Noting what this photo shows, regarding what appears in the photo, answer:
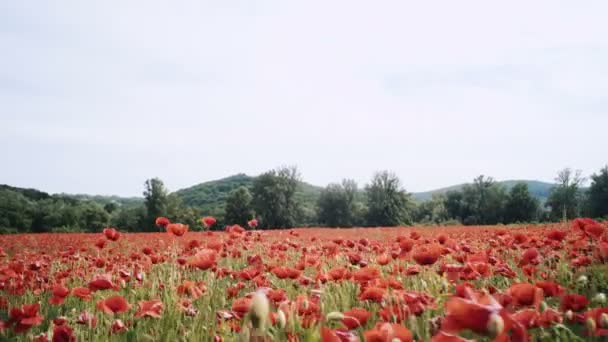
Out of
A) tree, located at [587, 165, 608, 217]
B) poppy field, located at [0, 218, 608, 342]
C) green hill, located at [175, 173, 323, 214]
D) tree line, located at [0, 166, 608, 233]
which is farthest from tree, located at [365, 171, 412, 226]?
green hill, located at [175, 173, 323, 214]

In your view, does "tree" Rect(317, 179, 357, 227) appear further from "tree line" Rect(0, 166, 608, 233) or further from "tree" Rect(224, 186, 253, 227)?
"tree" Rect(224, 186, 253, 227)

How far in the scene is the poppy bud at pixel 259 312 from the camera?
3.48ft

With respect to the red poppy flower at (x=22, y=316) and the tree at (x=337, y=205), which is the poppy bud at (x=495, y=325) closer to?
the red poppy flower at (x=22, y=316)

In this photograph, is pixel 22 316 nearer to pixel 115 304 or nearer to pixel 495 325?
pixel 115 304

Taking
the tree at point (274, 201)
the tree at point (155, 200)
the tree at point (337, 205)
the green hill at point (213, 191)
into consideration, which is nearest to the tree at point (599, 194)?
the tree at point (337, 205)

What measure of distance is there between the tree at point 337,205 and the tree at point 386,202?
336 centimetres

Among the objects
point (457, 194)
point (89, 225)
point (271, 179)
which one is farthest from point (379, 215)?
point (89, 225)

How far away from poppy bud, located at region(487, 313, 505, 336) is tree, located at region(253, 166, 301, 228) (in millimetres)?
58496

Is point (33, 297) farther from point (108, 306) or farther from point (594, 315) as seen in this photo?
point (594, 315)

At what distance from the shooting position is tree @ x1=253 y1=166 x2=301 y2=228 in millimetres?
59781

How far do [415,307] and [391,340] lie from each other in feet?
3.05

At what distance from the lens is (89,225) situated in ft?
157

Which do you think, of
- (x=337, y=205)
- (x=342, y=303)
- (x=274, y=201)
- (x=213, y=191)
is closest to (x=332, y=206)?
(x=337, y=205)

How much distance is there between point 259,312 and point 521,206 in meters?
62.8
